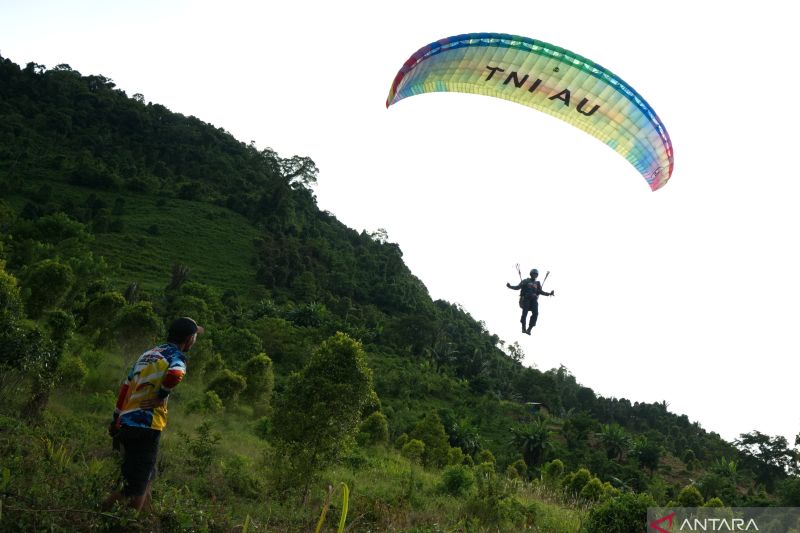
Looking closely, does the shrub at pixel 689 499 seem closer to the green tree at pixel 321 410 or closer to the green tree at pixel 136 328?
the green tree at pixel 321 410

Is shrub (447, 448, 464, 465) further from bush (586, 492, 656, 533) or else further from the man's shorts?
the man's shorts

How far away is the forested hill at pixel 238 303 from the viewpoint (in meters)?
23.8

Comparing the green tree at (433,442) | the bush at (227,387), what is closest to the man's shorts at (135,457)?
the bush at (227,387)

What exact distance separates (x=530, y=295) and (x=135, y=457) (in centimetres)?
907

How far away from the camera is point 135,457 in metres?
5.03

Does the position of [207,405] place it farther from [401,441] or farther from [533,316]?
[533,316]

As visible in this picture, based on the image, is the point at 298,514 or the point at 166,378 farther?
the point at 298,514

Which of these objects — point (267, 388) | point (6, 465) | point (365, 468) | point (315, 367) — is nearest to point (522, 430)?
point (267, 388)

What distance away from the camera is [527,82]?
11.9 metres

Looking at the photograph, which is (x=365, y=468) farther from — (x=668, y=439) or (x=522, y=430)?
(x=668, y=439)

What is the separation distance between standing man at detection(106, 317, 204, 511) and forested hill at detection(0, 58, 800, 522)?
216 centimetres

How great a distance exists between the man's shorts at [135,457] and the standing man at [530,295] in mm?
8922

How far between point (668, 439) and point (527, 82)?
71.4m

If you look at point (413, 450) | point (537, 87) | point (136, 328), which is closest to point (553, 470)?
point (413, 450)
